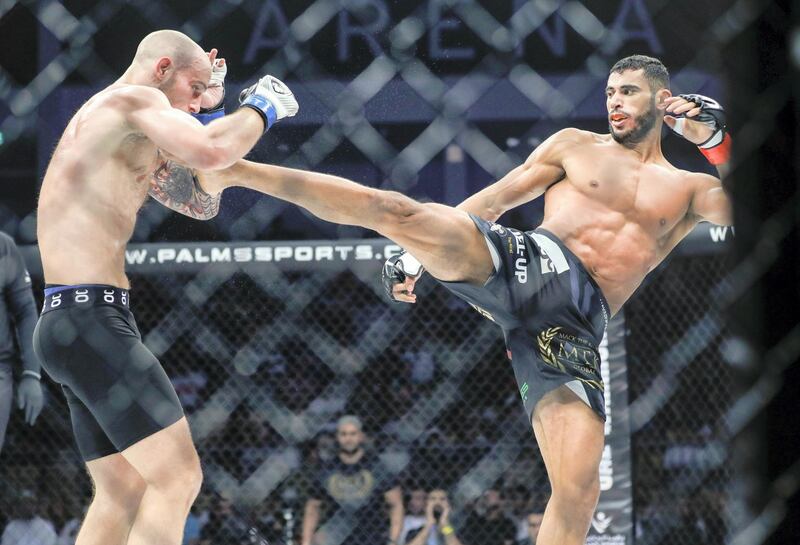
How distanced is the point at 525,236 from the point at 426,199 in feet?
6.19

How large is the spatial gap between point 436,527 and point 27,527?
5.34 feet

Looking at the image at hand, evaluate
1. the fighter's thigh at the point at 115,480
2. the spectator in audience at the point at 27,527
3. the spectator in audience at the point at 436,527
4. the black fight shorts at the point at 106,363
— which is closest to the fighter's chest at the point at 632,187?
the black fight shorts at the point at 106,363

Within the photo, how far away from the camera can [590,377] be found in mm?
2477

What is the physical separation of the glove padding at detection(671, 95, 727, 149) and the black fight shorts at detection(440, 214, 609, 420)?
1.40ft

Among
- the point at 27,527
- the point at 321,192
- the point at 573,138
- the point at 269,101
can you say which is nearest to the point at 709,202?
the point at 573,138

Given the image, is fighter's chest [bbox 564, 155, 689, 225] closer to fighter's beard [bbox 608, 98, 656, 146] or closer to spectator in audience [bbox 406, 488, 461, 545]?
fighter's beard [bbox 608, 98, 656, 146]

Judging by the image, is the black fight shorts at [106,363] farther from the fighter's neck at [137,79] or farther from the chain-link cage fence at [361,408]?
the chain-link cage fence at [361,408]

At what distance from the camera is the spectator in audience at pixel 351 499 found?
13.5ft

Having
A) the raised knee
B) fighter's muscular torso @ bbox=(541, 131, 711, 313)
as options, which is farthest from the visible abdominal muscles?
the raised knee

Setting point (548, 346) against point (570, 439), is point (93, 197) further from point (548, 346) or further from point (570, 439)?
point (570, 439)

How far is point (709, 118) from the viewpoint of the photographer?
245cm

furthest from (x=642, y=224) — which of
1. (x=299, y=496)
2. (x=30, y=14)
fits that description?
(x=30, y=14)

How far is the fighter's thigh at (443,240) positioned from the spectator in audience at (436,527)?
1.78 meters

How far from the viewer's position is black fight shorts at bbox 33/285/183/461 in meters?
2.02
